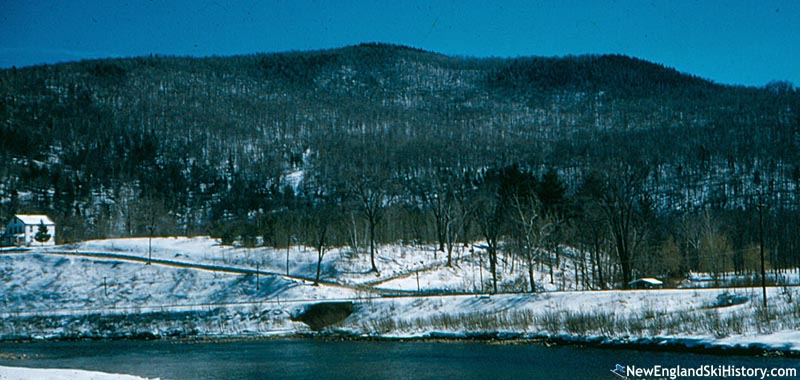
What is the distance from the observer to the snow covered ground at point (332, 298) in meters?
40.1

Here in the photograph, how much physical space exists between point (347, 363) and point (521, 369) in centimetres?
971

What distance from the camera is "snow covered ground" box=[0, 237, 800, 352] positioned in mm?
40125

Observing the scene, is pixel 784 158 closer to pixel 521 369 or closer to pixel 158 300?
pixel 158 300

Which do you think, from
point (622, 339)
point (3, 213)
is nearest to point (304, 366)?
point (622, 339)

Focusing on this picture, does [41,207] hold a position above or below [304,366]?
above

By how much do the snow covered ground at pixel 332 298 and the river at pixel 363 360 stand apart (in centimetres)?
→ 319

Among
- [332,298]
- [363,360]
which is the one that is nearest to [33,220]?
[332,298]

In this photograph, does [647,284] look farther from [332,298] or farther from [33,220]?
[33,220]

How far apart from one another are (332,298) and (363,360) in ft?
85.6

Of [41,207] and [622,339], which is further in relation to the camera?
[41,207]

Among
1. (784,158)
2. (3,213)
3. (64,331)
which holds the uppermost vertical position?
(784,158)

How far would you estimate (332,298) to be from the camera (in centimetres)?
6456

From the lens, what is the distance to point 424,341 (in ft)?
155

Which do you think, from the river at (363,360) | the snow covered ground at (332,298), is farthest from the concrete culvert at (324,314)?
the river at (363,360)
